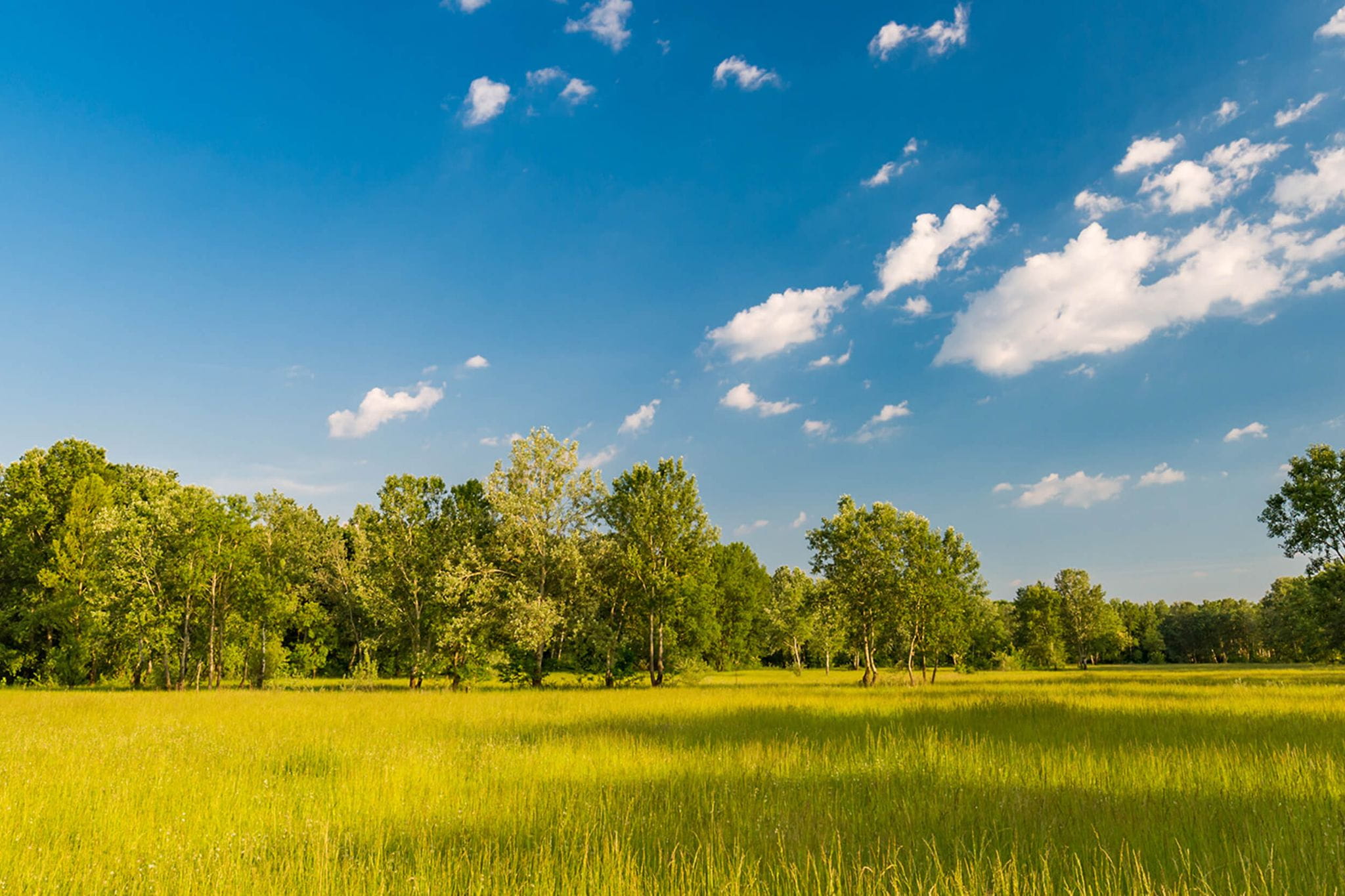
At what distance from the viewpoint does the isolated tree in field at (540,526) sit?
34.6 m

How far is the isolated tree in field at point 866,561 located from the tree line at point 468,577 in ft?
0.38

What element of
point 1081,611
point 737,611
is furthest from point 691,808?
point 1081,611

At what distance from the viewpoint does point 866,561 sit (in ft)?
123

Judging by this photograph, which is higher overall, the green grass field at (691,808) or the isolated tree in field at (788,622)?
the green grass field at (691,808)

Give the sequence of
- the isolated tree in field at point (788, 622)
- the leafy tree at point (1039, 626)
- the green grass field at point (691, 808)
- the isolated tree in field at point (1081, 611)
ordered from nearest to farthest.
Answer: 1. the green grass field at point (691, 808)
2. the isolated tree in field at point (788, 622)
3. the leafy tree at point (1039, 626)
4. the isolated tree in field at point (1081, 611)

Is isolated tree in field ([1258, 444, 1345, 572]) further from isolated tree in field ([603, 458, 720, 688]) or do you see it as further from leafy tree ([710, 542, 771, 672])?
leafy tree ([710, 542, 771, 672])

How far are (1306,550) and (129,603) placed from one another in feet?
239

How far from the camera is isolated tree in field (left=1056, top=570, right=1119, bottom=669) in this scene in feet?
334

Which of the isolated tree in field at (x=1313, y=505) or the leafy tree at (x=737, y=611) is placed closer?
the isolated tree in field at (x=1313, y=505)

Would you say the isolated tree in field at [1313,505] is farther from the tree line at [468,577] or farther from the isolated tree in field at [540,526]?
the isolated tree in field at [540,526]

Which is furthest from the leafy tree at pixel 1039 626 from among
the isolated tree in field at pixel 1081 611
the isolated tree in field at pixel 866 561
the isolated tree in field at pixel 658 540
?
the isolated tree in field at pixel 658 540

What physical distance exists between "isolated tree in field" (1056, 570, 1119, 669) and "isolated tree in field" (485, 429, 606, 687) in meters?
96.5

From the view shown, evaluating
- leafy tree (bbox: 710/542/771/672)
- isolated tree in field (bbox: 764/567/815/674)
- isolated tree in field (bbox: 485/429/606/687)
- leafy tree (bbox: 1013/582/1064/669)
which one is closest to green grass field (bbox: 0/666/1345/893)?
isolated tree in field (bbox: 485/429/606/687)

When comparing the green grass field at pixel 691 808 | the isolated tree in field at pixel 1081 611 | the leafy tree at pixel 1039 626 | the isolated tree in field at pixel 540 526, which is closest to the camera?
the green grass field at pixel 691 808
